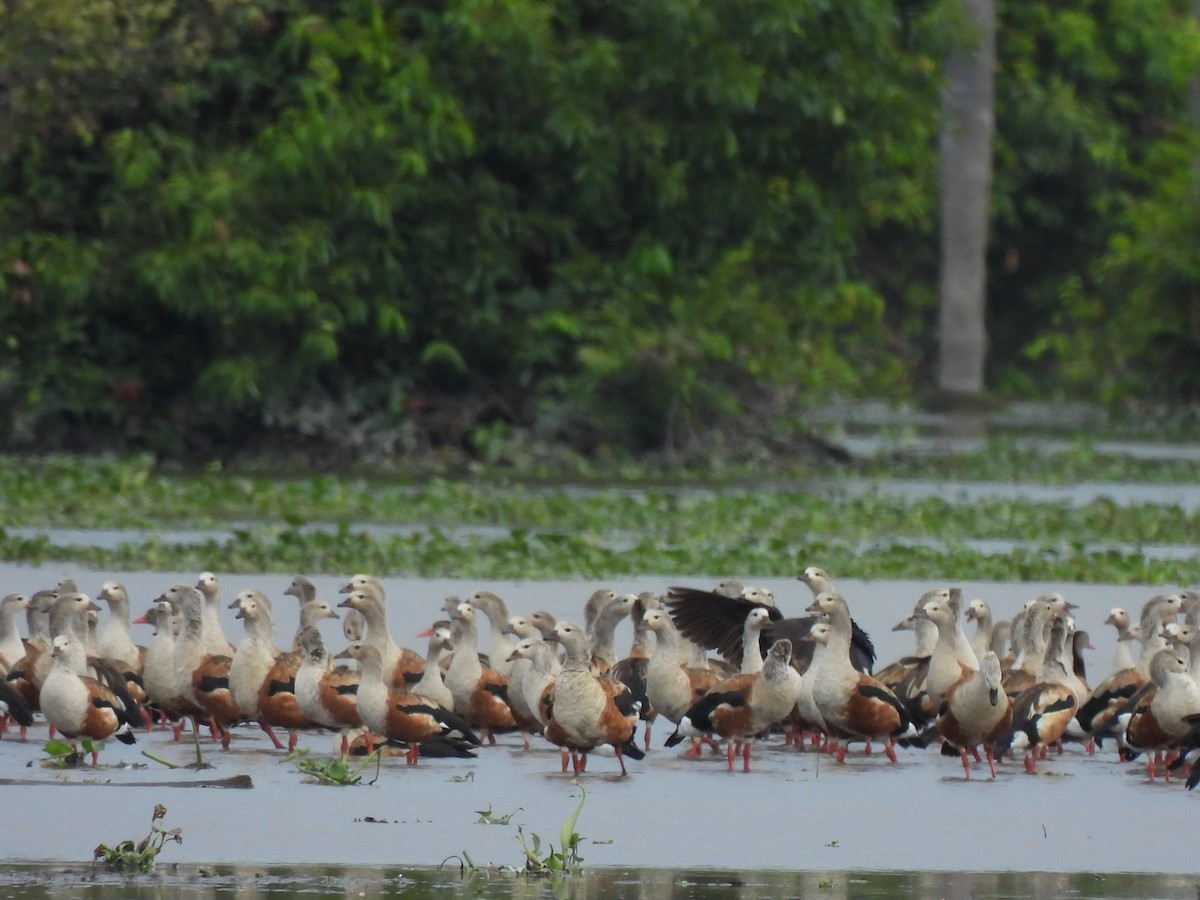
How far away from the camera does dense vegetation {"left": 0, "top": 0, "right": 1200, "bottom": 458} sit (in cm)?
2409

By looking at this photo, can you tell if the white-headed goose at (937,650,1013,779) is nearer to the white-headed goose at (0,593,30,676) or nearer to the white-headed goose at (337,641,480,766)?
the white-headed goose at (337,641,480,766)

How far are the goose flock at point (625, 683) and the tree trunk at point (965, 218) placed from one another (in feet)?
79.7

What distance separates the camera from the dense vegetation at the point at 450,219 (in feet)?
79.0

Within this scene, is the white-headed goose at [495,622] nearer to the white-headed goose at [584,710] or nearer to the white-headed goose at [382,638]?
the white-headed goose at [382,638]

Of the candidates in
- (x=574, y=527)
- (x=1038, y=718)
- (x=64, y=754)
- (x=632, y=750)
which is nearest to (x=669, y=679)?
(x=632, y=750)

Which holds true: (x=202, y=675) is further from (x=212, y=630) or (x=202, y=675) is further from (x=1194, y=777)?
(x=1194, y=777)

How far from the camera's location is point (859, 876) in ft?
25.2

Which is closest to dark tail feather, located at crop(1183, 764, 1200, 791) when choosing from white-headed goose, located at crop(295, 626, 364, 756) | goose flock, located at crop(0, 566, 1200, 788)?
goose flock, located at crop(0, 566, 1200, 788)

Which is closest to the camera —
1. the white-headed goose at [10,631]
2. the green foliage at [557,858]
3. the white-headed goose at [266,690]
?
the green foliage at [557,858]

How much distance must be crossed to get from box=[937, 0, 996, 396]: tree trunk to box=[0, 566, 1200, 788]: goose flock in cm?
2429

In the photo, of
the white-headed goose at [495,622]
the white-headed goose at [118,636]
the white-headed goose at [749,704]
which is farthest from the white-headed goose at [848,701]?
the white-headed goose at [118,636]

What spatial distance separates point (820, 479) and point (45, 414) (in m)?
7.83

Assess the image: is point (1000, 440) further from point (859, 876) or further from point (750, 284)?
point (859, 876)

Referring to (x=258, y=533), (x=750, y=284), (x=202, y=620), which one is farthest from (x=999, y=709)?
(x=750, y=284)
